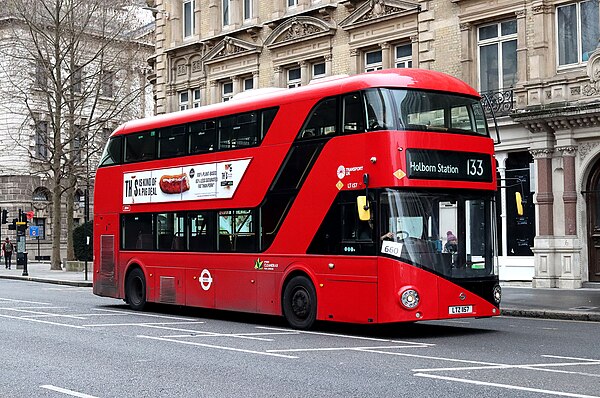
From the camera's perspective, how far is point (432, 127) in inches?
599

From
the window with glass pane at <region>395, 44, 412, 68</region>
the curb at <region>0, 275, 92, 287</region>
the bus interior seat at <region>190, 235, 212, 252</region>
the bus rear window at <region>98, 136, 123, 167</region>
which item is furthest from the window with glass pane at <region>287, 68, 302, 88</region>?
the bus interior seat at <region>190, 235, 212, 252</region>

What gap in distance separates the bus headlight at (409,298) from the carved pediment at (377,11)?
1606cm

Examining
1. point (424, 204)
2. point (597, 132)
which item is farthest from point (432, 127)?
point (597, 132)

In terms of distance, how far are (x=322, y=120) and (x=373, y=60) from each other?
15.2m

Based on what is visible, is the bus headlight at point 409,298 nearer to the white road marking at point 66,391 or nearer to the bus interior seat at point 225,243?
the bus interior seat at point 225,243

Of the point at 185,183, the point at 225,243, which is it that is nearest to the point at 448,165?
the point at 225,243

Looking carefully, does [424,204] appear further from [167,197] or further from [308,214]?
[167,197]

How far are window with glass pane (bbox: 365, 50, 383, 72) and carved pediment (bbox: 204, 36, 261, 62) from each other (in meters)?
5.36

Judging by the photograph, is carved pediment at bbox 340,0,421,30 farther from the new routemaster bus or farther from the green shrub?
the green shrub

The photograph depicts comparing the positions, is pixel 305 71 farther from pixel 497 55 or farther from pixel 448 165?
pixel 448 165

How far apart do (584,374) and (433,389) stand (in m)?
2.06

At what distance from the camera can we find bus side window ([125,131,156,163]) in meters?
20.8

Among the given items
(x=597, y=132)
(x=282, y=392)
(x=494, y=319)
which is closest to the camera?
(x=282, y=392)

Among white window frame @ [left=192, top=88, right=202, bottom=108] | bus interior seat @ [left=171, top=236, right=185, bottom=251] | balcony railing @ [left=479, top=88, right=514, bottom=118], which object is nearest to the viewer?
bus interior seat @ [left=171, top=236, right=185, bottom=251]
